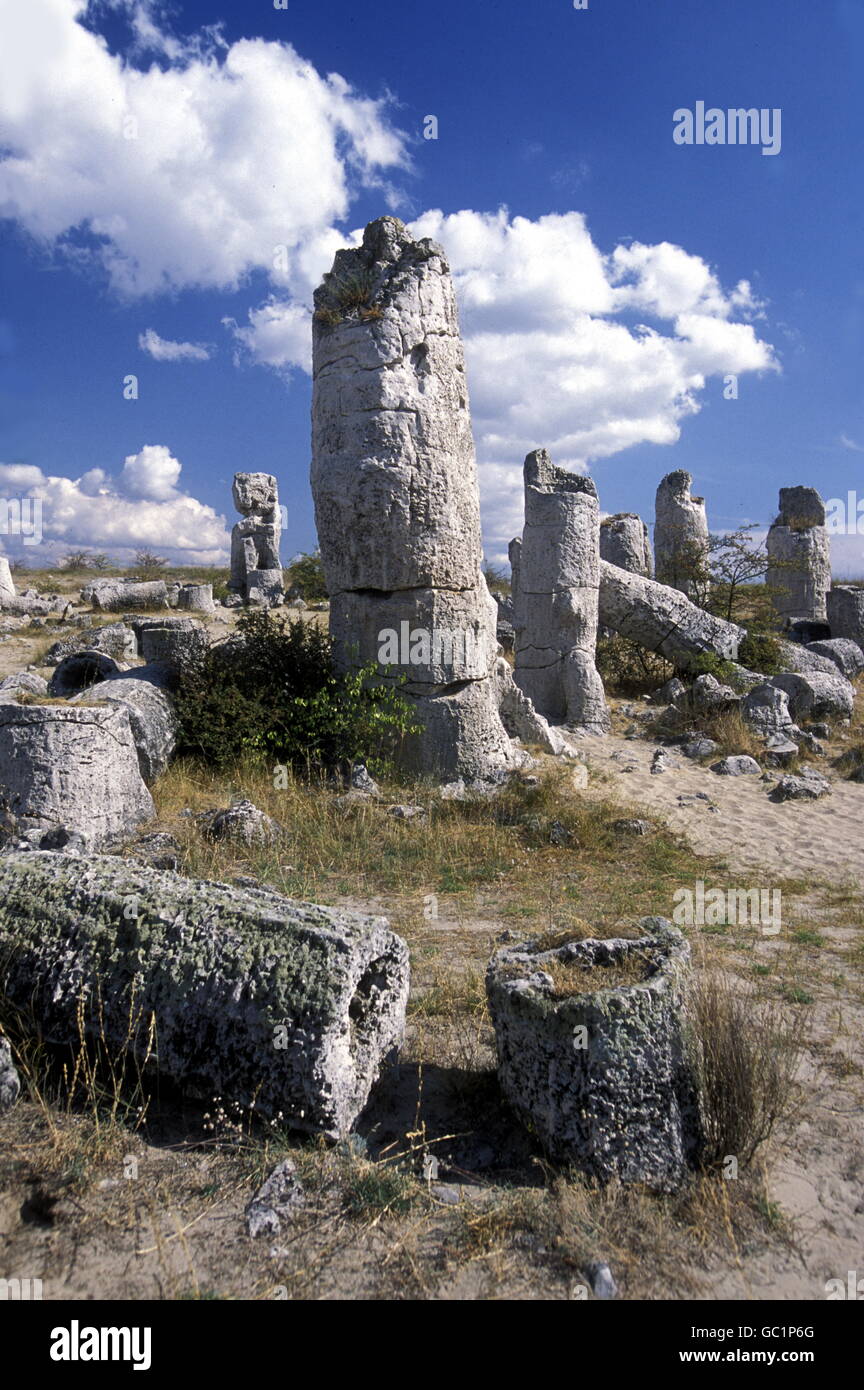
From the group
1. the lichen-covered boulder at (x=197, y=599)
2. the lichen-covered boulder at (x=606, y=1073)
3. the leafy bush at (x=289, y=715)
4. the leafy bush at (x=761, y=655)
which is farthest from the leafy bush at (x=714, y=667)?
the lichen-covered boulder at (x=197, y=599)

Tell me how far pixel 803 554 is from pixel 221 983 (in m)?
18.0

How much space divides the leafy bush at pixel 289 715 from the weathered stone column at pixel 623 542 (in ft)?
30.4

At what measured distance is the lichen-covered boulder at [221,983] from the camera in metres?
2.68

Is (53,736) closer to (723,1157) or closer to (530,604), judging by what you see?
(723,1157)

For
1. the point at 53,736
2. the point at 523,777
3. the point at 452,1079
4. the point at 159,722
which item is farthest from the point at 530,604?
the point at 452,1079

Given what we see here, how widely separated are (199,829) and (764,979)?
12.9 feet

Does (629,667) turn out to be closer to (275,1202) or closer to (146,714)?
(146,714)

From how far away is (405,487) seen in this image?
7.25 m

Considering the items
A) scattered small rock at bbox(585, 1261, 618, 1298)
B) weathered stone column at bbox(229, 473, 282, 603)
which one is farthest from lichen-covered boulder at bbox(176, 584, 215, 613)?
scattered small rock at bbox(585, 1261, 618, 1298)

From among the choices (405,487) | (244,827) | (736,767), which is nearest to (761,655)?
(736,767)

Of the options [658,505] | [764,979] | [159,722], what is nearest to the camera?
[764,979]

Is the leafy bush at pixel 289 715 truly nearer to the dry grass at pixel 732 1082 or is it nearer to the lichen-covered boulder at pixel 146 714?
the lichen-covered boulder at pixel 146 714

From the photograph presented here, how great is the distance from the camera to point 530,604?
1124 cm

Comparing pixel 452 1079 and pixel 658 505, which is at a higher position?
pixel 658 505
